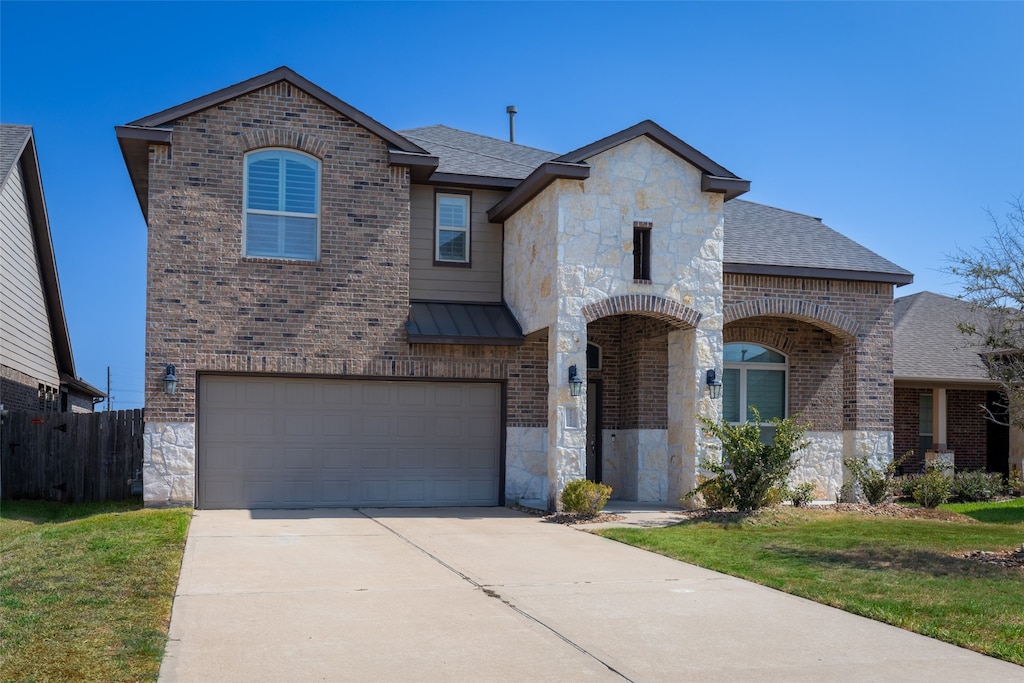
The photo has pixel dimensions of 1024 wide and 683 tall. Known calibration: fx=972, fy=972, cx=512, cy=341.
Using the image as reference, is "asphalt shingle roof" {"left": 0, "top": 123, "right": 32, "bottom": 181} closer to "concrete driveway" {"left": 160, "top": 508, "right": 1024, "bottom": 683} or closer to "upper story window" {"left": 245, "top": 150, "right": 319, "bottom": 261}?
"upper story window" {"left": 245, "top": 150, "right": 319, "bottom": 261}

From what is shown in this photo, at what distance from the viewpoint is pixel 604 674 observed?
237 inches

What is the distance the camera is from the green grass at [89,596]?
5.88m

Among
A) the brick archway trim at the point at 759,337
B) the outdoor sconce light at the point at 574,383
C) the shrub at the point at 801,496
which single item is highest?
the brick archway trim at the point at 759,337

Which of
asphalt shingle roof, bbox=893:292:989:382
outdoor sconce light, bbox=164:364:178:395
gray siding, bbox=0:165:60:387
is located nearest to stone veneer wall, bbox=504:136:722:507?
outdoor sconce light, bbox=164:364:178:395

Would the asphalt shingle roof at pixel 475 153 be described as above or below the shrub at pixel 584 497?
above

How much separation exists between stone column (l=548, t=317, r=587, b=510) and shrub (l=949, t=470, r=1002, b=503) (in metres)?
8.25

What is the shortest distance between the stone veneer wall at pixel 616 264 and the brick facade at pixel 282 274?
1.66 m

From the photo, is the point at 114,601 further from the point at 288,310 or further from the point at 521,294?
the point at 521,294

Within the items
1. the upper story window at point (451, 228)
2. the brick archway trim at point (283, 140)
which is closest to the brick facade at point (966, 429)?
the upper story window at point (451, 228)

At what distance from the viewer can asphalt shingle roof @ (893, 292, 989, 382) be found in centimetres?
2169

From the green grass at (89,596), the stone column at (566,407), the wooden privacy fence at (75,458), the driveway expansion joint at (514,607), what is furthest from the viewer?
the wooden privacy fence at (75,458)

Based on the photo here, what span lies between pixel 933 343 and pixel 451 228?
1302 centimetres

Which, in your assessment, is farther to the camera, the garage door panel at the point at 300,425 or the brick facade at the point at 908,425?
the brick facade at the point at 908,425

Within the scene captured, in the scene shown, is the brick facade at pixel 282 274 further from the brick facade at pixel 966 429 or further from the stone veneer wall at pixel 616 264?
the brick facade at pixel 966 429
